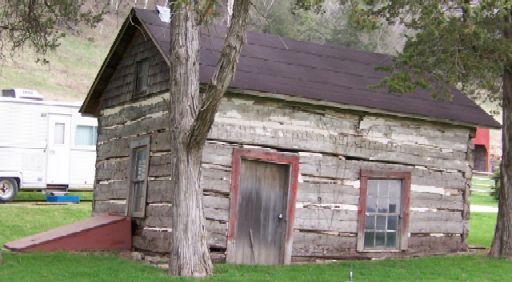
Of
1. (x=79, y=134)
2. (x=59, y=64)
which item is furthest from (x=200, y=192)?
(x=59, y=64)

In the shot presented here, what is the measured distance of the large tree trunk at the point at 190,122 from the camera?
463 inches

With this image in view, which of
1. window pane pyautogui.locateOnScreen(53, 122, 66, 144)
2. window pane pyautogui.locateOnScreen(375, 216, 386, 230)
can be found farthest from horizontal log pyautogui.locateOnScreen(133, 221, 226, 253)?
window pane pyautogui.locateOnScreen(53, 122, 66, 144)

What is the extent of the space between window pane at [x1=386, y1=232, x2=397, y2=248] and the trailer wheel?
42.1 feet

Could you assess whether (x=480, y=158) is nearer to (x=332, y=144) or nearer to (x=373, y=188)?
(x=373, y=188)

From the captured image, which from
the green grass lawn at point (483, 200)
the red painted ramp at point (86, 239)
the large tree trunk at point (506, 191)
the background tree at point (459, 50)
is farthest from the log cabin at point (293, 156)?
the green grass lawn at point (483, 200)

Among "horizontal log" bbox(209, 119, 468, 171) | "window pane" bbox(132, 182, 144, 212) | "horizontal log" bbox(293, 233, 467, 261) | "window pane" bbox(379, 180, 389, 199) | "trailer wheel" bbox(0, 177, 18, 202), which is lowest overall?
"horizontal log" bbox(293, 233, 467, 261)

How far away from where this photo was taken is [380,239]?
53.8 ft

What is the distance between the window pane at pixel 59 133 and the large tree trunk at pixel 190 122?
13007 mm

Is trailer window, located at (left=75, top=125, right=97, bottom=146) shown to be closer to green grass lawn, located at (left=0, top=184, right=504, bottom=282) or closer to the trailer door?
the trailer door

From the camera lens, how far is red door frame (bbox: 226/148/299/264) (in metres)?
14.4

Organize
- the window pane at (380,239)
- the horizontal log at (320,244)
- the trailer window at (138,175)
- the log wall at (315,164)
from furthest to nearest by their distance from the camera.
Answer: the window pane at (380,239)
the trailer window at (138,175)
the horizontal log at (320,244)
the log wall at (315,164)

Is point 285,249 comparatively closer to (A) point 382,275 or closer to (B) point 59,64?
(A) point 382,275

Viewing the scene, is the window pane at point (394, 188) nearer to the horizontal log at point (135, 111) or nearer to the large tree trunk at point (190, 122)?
the horizontal log at point (135, 111)

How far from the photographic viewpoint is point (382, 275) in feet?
43.9
